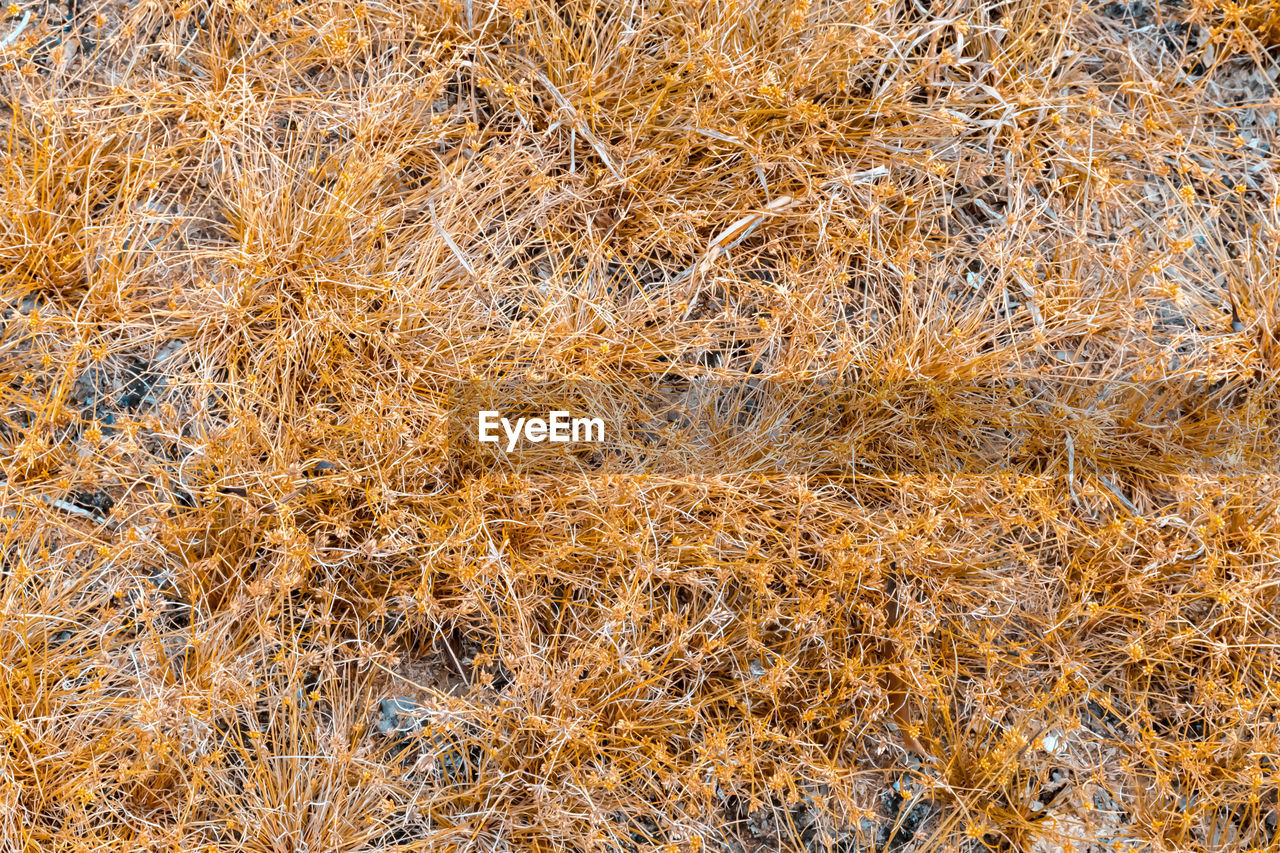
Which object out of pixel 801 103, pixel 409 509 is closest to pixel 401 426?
pixel 409 509

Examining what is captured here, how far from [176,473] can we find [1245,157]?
3185 millimetres

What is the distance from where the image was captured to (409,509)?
6.84 ft

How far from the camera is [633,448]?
2.15 meters

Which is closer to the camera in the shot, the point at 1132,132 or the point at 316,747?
the point at 316,747

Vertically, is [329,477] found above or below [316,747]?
above

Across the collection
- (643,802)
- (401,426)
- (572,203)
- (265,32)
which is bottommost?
(643,802)

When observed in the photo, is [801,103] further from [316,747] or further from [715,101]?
[316,747]

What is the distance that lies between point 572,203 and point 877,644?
149 centimetres

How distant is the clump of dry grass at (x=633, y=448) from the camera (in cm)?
202

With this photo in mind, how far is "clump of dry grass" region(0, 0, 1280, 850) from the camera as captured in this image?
79.7 inches

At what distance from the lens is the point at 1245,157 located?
90.3 inches

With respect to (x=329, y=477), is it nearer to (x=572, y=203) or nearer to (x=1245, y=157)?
(x=572, y=203)

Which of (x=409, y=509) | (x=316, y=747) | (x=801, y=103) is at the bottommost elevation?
(x=316, y=747)

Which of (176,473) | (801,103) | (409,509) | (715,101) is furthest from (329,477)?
(801,103)
